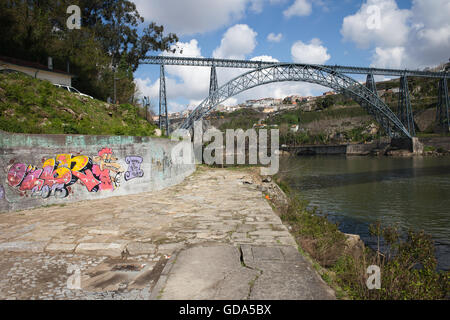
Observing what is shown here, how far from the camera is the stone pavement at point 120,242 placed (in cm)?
292

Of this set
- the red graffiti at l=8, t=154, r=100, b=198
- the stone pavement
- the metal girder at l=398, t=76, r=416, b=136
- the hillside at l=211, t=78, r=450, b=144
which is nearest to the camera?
the stone pavement

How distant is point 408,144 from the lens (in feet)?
132

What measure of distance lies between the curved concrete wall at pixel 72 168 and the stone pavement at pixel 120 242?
372mm

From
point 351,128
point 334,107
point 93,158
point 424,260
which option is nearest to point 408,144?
point 351,128

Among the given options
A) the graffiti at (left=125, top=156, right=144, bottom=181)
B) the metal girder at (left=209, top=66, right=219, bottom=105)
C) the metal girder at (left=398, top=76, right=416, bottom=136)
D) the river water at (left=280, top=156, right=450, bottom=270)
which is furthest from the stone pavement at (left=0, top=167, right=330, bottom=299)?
the metal girder at (left=398, top=76, right=416, bottom=136)

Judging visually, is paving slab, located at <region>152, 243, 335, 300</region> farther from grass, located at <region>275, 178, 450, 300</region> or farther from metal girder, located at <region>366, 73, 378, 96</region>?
metal girder, located at <region>366, 73, 378, 96</region>

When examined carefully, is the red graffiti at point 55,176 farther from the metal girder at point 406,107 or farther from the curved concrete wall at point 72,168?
the metal girder at point 406,107

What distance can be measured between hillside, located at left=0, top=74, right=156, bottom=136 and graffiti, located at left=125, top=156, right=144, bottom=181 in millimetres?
1132

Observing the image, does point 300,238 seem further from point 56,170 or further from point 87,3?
point 87,3

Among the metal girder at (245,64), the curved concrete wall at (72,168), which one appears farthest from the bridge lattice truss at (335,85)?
the curved concrete wall at (72,168)

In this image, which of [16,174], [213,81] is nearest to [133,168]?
[16,174]

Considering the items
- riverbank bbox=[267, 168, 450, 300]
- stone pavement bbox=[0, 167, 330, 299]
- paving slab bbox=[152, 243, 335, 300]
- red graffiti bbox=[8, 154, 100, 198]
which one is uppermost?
red graffiti bbox=[8, 154, 100, 198]

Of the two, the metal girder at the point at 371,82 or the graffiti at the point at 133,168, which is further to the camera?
the metal girder at the point at 371,82

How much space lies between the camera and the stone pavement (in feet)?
9.58
